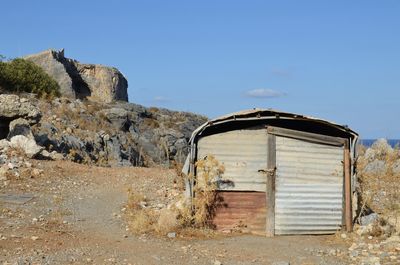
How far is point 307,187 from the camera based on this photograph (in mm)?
11148

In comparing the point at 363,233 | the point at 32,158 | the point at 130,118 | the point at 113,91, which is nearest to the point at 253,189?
the point at 363,233

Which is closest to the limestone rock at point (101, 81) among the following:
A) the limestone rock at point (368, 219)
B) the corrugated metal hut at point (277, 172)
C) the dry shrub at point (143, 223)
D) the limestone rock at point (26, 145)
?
the limestone rock at point (26, 145)

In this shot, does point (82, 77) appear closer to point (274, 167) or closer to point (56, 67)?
point (56, 67)

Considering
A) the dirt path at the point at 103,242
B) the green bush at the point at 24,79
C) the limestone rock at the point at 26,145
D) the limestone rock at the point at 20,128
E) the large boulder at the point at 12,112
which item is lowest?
the dirt path at the point at 103,242

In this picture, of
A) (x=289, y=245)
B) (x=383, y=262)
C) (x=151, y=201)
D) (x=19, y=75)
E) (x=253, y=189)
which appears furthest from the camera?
(x=19, y=75)

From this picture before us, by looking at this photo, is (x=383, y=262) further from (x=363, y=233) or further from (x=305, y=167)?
(x=305, y=167)

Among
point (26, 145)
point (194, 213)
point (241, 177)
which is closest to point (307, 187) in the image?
point (241, 177)

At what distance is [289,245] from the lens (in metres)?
10.1

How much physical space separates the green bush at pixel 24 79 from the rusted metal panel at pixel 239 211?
22262 millimetres

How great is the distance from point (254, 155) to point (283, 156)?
2.13 feet

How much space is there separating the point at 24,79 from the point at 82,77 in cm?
1011

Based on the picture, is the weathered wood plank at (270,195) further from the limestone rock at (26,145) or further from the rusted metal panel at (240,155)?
the limestone rock at (26,145)

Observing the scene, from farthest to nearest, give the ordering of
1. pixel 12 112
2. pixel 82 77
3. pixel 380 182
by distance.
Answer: pixel 82 77
pixel 12 112
pixel 380 182

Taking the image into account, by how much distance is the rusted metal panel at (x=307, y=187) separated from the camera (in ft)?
36.4
